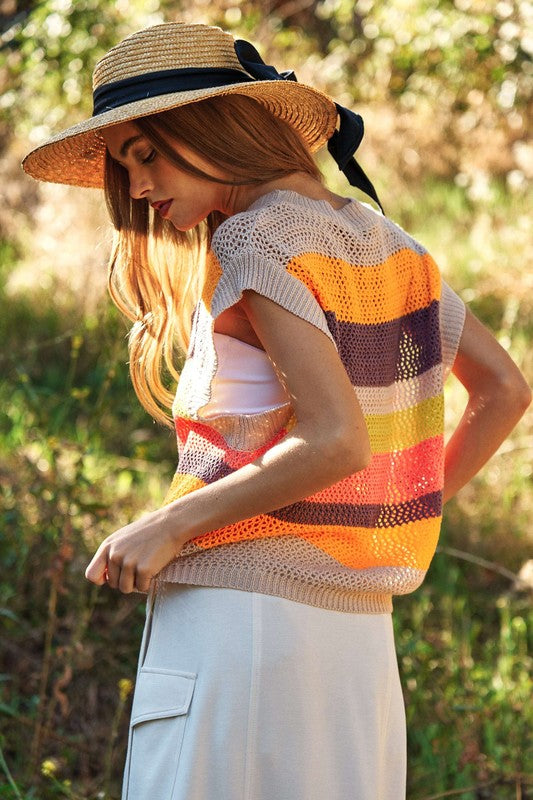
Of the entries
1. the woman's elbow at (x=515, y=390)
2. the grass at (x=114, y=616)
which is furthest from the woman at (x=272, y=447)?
the grass at (x=114, y=616)

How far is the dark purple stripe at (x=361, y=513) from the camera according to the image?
5.68 ft

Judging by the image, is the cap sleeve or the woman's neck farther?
the woman's neck

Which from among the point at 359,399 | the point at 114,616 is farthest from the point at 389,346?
the point at 114,616

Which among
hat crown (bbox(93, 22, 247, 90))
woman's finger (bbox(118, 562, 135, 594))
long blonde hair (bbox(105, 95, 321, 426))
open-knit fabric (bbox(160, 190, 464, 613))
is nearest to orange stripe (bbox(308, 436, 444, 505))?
open-knit fabric (bbox(160, 190, 464, 613))

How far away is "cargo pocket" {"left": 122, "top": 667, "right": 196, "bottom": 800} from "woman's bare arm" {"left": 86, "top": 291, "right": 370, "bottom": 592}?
0.17 m

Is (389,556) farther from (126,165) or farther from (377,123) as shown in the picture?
(377,123)

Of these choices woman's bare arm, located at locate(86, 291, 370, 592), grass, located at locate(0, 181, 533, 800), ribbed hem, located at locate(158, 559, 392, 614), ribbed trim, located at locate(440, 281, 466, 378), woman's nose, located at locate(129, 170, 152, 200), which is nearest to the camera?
woman's bare arm, located at locate(86, 291, 370, 592)

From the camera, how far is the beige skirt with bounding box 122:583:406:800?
5.44ft

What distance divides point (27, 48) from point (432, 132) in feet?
17.9

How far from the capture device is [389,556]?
1854 mm

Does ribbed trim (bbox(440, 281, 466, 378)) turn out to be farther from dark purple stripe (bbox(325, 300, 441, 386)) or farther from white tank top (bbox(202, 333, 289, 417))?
white tank top (bbox(202, 333, 289, 417))

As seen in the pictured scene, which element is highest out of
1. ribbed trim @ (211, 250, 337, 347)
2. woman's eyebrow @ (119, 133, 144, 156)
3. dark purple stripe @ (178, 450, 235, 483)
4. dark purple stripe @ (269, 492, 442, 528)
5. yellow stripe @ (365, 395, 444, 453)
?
woman's eyebrow @ (119, 133, 144, 156)

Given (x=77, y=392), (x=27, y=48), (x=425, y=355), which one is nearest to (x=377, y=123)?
(x=27, y=48)

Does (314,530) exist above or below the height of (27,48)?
below
